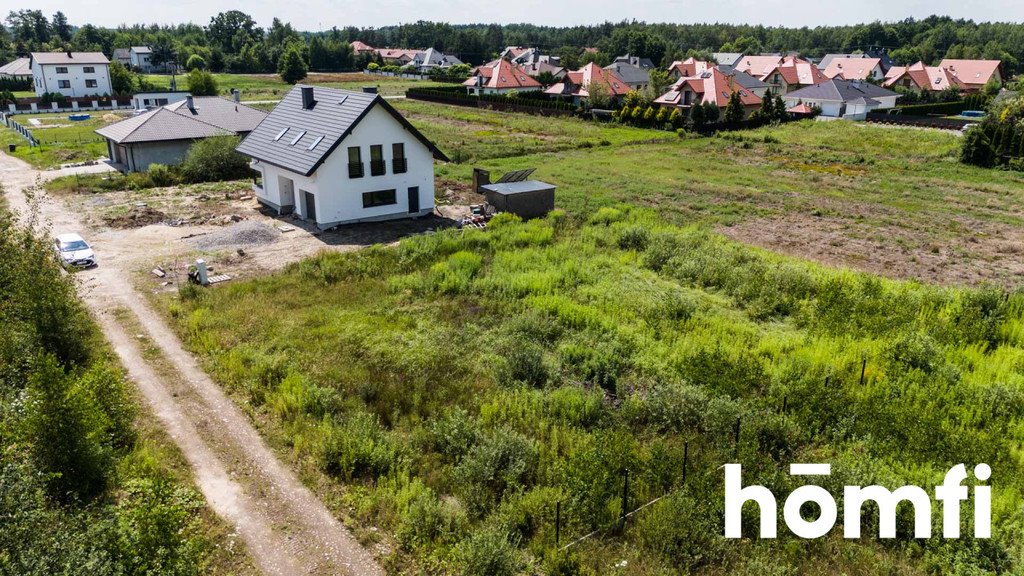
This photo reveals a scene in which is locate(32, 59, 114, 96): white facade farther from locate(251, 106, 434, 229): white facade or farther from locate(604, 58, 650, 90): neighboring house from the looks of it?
locate(604, 58, 650, 90): neighboring house

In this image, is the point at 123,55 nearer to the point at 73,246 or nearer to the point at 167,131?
the point at 167,131

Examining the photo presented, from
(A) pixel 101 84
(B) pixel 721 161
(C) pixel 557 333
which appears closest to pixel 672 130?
(B) pixel 721 161

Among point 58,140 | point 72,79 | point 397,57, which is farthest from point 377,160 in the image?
point 397,57

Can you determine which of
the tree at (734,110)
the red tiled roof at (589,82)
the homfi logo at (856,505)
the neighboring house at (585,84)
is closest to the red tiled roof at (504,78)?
the neighboring house at (585,84)

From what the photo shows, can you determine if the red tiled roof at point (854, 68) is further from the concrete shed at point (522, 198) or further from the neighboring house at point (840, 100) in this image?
→ the concrete shed at point (522, 198)

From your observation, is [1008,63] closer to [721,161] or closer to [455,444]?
[721,161]

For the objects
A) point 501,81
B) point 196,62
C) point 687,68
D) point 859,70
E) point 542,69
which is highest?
point 196,62
